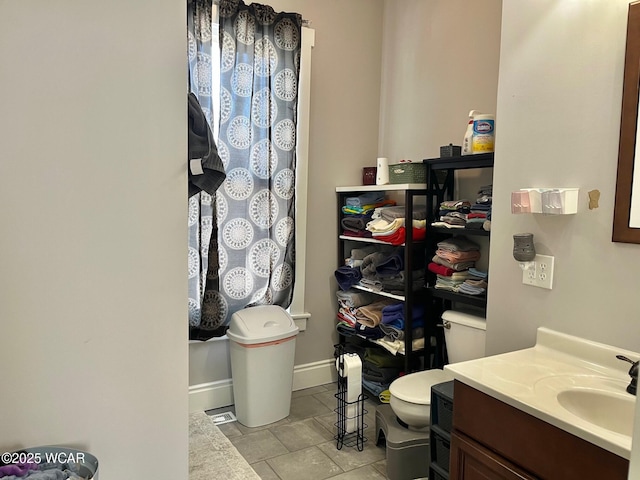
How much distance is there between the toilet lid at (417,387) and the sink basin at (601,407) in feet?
2.63

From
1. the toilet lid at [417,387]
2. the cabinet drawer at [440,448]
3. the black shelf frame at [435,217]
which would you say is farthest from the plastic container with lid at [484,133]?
the cabinet drawer at [440,448]

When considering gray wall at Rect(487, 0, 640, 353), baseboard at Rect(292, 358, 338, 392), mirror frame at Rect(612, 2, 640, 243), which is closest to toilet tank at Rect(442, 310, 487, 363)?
gray wall at Rect(487, 0, 640, 353)

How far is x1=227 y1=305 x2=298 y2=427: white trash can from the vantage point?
9.13ft

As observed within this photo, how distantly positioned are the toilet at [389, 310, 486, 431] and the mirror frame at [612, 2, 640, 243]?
0.98 metres

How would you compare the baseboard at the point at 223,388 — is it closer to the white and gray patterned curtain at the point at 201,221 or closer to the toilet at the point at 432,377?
the white and gray patterned curtain at the point at 201,221

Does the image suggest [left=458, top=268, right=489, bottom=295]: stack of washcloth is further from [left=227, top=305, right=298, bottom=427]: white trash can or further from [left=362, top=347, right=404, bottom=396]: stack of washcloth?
[left=227, top=305, right=298, bottom=427]: white trash can

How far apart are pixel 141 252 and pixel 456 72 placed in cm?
220

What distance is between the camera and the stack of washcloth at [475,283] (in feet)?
A: 8.01

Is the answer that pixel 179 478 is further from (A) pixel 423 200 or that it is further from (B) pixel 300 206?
(A) pixel 423 200

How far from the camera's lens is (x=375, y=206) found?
3.15m

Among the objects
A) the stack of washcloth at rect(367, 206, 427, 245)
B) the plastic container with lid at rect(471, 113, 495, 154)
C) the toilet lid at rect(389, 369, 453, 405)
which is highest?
the plastic container with lid at rect(471, 113, 495, 154)

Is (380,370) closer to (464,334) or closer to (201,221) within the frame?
(464,334)

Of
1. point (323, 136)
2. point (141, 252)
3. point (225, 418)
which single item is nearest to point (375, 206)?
point (323, 136)

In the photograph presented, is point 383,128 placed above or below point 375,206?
above
